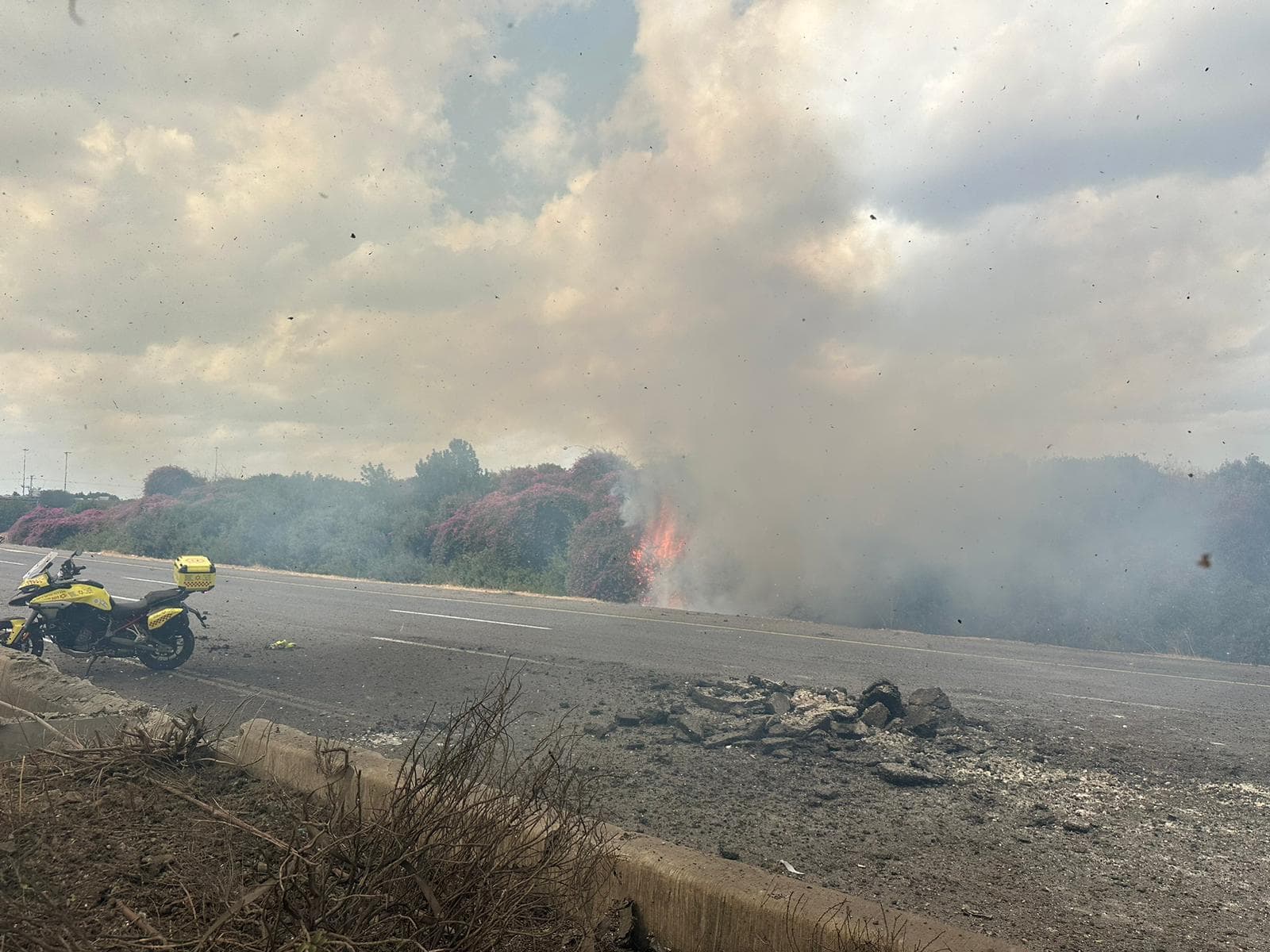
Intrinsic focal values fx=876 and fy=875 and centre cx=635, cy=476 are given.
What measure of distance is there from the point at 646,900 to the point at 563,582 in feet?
82.2

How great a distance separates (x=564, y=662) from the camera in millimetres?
11836

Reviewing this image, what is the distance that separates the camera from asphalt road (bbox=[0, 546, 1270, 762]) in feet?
31.6

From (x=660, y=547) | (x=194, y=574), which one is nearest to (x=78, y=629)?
(x=194, y=574)

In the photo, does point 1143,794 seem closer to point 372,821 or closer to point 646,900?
point 646,900

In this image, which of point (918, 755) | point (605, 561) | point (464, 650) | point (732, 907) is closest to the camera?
point (732, 907)

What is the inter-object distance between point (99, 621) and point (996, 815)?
9.67 meters

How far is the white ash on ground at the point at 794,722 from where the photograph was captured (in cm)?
757

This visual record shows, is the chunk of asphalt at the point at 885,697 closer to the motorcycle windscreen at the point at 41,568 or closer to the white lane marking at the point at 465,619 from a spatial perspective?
the white lane marking at the point at 465,619

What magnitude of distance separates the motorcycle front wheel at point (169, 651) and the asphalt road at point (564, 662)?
0.20 m

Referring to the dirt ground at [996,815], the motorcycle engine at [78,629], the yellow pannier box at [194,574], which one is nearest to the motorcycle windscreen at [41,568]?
the motorcycle engine at [78,629]

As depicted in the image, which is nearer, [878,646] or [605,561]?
[878,646]

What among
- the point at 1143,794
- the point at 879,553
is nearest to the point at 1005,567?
the point at 879,553

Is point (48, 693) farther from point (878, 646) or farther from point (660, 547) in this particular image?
point (660, 547)

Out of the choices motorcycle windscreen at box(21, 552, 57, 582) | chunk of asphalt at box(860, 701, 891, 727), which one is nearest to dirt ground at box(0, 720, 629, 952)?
chunk of asphalt at box(860, 701, 891, 727)
